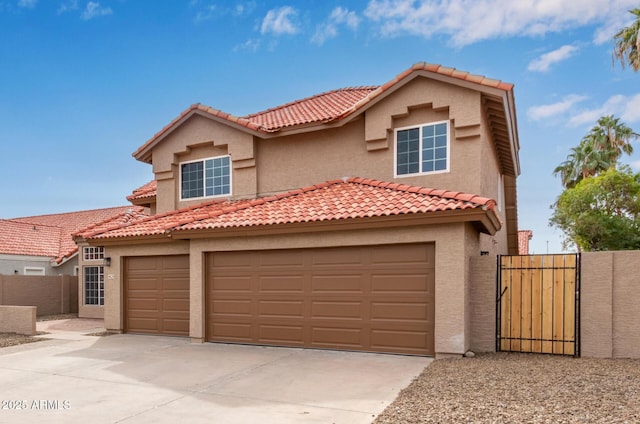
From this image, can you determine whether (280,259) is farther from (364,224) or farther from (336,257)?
(364,224)

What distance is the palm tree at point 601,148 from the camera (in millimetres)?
31891

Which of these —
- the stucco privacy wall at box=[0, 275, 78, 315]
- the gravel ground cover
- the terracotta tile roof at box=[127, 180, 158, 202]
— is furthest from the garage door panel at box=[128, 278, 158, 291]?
the stucco privacy wall at box=[0, 275, 78, 315]

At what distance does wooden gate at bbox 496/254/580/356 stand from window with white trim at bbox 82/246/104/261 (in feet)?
57.9

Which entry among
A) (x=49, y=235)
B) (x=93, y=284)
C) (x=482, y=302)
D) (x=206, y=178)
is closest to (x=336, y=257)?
(x=482, y=302)

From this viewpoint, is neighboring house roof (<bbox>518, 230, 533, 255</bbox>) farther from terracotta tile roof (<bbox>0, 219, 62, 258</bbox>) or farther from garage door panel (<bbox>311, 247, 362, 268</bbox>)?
terracotta tile roof (<bbox>0, 219, 62, 258</bbox>)

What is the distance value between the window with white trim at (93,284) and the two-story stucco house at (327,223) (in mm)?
6443

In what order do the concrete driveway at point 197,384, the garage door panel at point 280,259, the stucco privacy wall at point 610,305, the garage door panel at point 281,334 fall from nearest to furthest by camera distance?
the concrete driveway at point 197,384, the stucco privacy wall at point 610,305, the garage door panel at point 281,334, the garage door panel at point 280,259

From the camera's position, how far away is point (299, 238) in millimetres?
11523

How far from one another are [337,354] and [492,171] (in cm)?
839

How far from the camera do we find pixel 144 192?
19.8m

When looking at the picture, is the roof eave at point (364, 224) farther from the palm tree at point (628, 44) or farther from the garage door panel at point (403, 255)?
the palm tree at point (628, 44)

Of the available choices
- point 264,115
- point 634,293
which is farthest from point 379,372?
point 264,115

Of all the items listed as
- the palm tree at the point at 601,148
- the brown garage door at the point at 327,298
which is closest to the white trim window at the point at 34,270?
the brown garage door at the point at 327,298

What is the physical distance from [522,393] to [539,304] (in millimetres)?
3940
